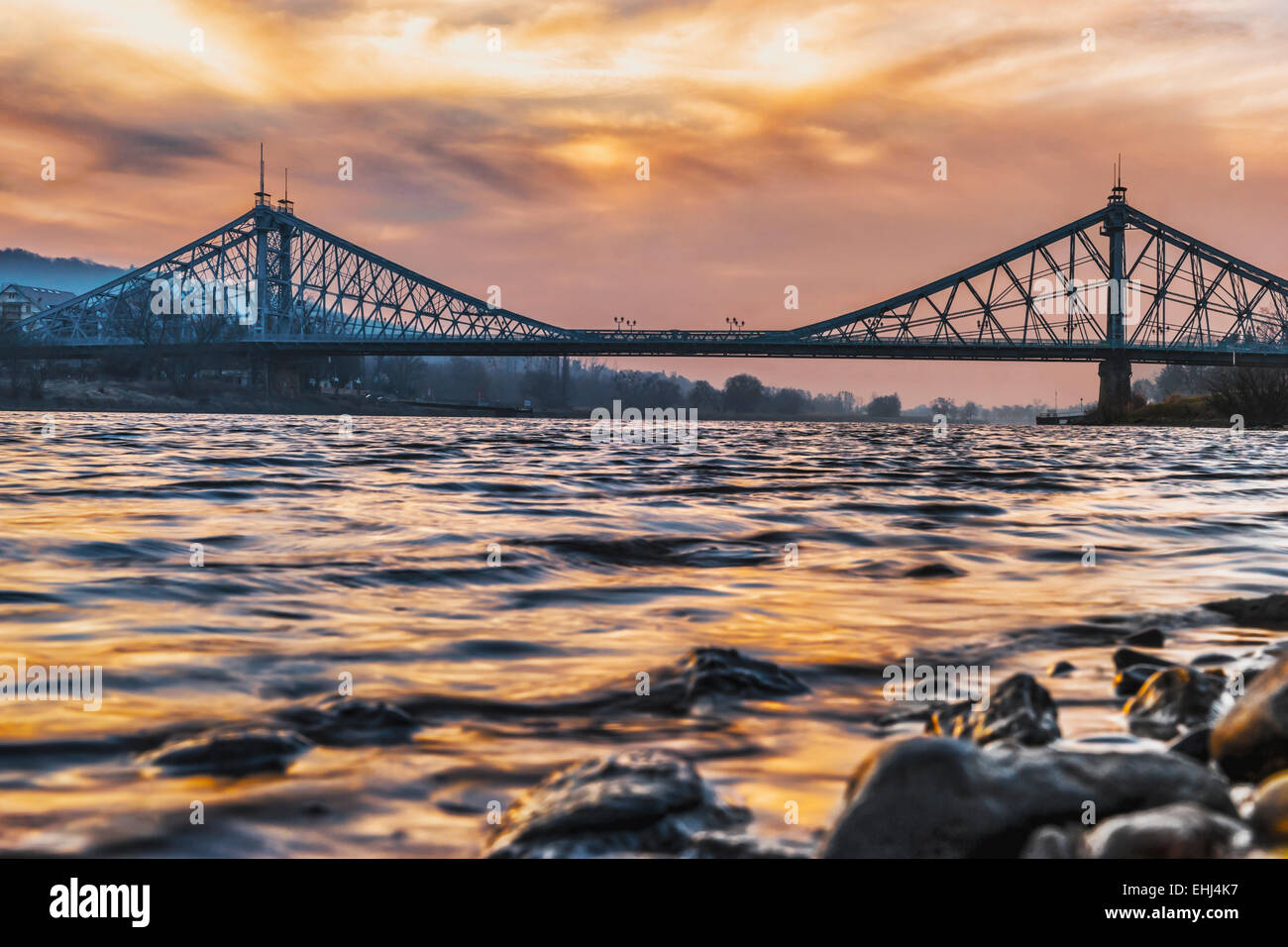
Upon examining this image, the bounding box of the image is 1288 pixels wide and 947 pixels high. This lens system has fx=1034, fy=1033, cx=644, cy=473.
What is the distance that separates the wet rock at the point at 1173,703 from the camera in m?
3.89

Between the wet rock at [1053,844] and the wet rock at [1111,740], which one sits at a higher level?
the wet rock at [1053,844]

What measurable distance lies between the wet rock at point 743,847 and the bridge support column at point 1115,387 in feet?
303

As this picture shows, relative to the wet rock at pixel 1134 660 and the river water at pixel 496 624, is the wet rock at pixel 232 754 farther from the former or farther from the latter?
the wet rock at pixel 1134 660

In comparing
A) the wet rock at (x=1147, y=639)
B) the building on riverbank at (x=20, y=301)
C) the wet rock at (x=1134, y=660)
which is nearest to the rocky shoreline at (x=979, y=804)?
the wet rock at (x=1134, y=660)

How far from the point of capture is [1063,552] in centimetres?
1016

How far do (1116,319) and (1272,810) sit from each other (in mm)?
102118

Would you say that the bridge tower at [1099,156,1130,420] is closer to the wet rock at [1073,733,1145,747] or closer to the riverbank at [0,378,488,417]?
the riverbank at [0,378,488,417]

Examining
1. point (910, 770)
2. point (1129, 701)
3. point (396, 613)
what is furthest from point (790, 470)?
point (910, 770)

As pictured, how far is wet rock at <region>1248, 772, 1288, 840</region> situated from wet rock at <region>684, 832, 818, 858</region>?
3.62 ft

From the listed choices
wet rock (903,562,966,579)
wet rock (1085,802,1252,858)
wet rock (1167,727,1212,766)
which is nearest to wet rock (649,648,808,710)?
wet rock (1167,727,1212,766)

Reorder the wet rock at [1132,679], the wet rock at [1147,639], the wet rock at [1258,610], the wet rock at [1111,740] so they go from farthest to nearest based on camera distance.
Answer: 1. the wet rock at [1258,610]
2. the wet rock at [1147,639]
3. the wet rock at [1132,679]
4. the wet rock at [1111,740]

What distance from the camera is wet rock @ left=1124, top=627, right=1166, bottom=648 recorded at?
5.74 metres
